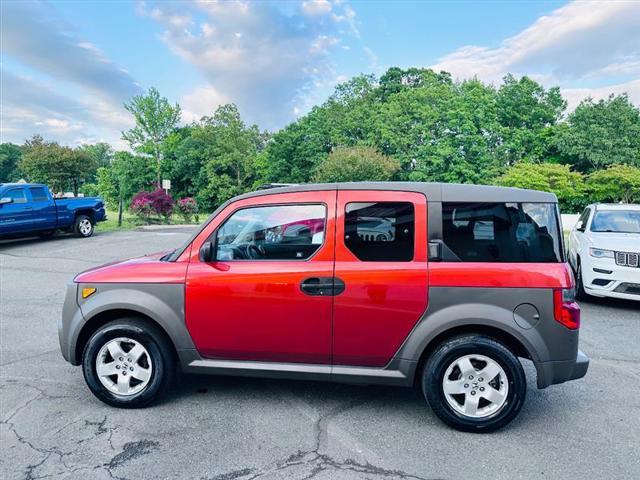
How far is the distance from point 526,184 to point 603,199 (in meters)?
8.41

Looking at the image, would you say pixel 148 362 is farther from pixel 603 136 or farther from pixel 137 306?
pixel 603 136

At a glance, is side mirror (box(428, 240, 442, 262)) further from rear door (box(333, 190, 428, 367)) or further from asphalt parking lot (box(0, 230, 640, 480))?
asphalt parking lot (box(0, 230, 640, 480))

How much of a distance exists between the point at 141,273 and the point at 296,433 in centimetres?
177

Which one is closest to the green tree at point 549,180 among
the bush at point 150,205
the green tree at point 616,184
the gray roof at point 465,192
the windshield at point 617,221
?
the green tree at point 616,184

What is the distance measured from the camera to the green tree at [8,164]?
78.4 meters

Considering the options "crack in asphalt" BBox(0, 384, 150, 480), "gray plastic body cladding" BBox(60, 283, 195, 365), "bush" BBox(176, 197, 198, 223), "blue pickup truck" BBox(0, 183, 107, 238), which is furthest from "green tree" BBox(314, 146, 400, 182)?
"crack in asphalt" BBox(0, 384, 150, 480)

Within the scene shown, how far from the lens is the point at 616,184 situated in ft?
96.0

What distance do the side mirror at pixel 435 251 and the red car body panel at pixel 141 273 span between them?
1926 mm

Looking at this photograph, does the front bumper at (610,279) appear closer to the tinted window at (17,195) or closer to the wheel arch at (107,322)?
the wheel arch at (107,322)

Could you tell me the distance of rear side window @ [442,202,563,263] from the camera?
122 inches

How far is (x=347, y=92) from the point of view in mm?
50562

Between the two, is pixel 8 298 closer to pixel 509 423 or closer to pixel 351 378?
pixel 351 378

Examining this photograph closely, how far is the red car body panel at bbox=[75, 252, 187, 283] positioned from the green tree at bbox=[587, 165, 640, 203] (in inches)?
1286

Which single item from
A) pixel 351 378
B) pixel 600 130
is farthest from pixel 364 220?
pixel 600 130
